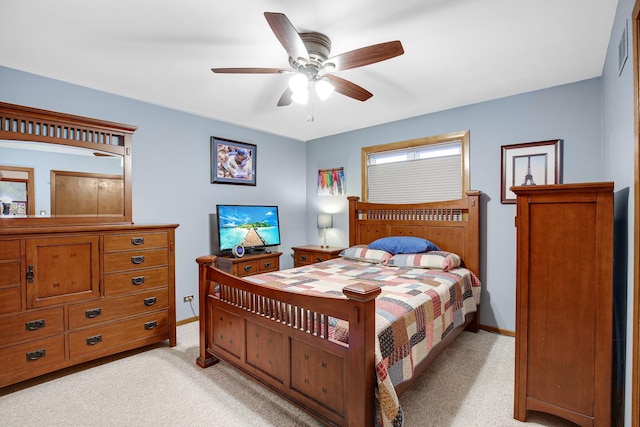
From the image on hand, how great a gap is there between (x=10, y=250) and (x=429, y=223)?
390cm

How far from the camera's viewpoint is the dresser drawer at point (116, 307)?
2469mm

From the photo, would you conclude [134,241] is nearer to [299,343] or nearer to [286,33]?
[299,343]

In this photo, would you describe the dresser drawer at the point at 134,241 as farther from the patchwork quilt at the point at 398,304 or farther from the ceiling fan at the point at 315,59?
the ceiling fan at the point at 315,59

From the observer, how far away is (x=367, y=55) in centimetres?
187

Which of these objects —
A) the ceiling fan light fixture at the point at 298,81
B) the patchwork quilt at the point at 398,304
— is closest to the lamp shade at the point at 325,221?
the patchwork quilt at the point at 398,304

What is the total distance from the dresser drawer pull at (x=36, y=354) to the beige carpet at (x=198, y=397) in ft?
0.71

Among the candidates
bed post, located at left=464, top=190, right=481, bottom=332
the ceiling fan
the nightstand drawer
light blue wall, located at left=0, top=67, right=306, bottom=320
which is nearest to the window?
bed post, located at left=464, top=190, right=481, bottom=332

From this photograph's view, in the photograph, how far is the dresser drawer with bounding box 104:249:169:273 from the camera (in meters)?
2.62

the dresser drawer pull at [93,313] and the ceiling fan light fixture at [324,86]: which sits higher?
the ceiling fan light fixture at [324,86]

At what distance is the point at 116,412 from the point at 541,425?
2.71 metres

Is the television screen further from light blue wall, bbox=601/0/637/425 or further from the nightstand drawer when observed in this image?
light blue wall, bbox=601/0/637/425

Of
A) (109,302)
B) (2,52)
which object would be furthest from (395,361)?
(2,52)

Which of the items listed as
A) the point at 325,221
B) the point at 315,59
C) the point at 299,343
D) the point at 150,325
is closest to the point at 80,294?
the point at 150,325

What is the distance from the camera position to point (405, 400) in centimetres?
210
